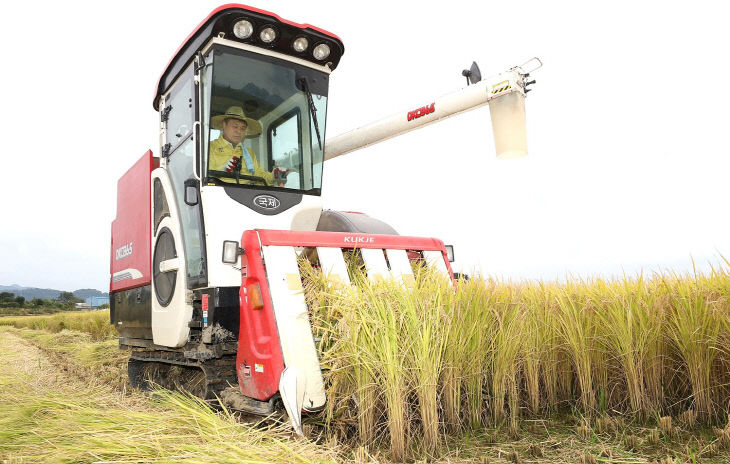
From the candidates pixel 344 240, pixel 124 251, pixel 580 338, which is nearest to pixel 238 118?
pixel 344 240

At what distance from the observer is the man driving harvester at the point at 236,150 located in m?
4.17

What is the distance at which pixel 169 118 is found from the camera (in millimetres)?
4996

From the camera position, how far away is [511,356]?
3295mm

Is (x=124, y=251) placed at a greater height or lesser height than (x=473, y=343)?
greater

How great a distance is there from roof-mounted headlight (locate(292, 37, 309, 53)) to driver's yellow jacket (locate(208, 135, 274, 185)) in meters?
0.92

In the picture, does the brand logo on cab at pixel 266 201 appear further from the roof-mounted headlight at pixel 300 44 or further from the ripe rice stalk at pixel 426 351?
the ripe rice stalk at pixel 426 351

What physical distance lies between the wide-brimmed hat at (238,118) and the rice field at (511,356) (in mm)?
1601

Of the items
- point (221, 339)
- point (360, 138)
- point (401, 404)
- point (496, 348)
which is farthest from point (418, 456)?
point (360, 138)

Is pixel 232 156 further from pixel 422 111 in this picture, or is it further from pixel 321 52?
pixel 422 111

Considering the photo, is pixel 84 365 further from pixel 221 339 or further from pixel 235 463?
pixel 235 463

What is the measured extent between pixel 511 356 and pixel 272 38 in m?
2.97

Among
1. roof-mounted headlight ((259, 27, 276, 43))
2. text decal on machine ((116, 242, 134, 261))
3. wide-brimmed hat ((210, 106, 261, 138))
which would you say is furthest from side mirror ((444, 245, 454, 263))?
text decal on machine ((116, 242, 134, 261))

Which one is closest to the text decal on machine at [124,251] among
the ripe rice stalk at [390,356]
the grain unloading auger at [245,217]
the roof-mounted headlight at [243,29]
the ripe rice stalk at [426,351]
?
the grain unloading auger at [245,217]

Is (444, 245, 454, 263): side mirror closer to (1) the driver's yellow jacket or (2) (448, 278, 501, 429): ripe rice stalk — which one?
(2) (448, 278, 501, 429): ripe rice stalk
